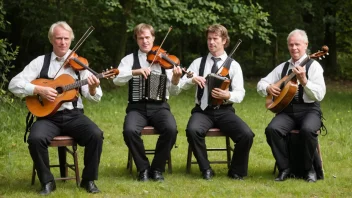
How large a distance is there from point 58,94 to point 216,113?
1.70 m

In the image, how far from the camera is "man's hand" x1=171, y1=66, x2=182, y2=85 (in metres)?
6.00

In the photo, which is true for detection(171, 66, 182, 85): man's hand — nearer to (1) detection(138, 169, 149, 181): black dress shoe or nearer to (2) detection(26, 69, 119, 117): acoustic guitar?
(2) detection(26, 69, 119, 117): acoustic guitar

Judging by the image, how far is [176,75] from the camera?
6.08m

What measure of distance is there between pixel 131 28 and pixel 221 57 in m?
6.13

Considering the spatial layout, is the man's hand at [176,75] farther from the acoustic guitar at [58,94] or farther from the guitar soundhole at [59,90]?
the guitar soundhole at [59,90]

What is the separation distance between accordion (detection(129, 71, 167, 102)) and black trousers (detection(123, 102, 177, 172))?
0.42 feet

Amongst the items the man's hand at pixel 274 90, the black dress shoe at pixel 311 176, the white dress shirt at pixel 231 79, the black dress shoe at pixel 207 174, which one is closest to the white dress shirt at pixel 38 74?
the white dress shirt at pixel 231 79

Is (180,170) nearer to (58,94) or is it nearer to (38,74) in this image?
(58,94)

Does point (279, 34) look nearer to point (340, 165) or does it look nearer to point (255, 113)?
point (255, 113)

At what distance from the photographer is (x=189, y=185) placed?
19.4 feet

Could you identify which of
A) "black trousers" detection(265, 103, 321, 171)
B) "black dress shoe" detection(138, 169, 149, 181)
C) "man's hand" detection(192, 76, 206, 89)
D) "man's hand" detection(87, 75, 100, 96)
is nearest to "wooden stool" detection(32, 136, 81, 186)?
"man's hand" detection(87, 75, 100, 96)

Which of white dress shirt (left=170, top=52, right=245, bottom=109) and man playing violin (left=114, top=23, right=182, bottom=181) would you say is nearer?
man playing violin (left=114, top=23, right=182, bottom=181)

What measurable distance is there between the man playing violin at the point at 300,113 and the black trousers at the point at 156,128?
102 centimetres

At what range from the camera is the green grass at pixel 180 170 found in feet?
18.4
